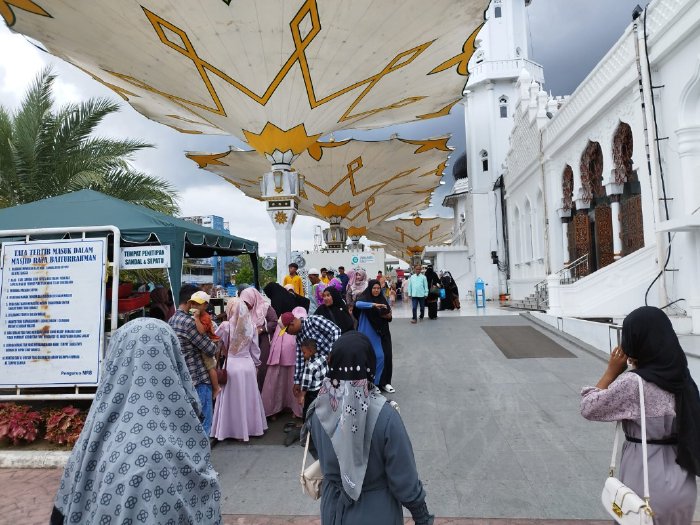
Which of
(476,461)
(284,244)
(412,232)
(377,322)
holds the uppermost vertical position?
(412,232)

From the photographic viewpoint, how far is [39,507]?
3.54 metres

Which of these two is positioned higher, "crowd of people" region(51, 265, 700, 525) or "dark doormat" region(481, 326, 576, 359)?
"crowd of people" region(51, 265, 700, 525)

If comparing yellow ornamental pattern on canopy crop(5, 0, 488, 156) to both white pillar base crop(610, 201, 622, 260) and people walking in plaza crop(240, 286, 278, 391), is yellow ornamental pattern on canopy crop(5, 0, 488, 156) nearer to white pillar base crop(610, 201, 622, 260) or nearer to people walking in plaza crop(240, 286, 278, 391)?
white pillar base crop(610, 201, 622, 260)

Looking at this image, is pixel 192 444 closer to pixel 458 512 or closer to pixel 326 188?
pixel 458 512

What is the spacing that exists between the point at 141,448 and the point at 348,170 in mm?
19630

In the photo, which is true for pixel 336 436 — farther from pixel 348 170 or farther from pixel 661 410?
pixel 348 170

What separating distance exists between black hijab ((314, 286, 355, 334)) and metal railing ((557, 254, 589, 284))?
34.0 feet

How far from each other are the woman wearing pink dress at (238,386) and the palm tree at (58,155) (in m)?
7.42

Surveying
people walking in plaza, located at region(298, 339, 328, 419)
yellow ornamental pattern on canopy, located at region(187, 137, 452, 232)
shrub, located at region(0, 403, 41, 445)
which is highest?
yellow ornamental pattern on canopy, located at region(187, 137, 452, 232)

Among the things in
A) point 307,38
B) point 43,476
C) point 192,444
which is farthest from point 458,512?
point 307,38

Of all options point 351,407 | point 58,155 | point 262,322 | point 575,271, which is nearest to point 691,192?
point 575,271

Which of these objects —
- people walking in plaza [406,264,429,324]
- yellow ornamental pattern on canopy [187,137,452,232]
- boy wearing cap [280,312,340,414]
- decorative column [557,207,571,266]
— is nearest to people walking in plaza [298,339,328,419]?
boy wearing cap [280,312,340,414]

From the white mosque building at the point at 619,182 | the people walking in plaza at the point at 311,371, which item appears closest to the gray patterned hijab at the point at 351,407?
the people walking in plaza at the point at 311,371

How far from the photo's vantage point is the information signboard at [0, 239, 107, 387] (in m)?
4.51
